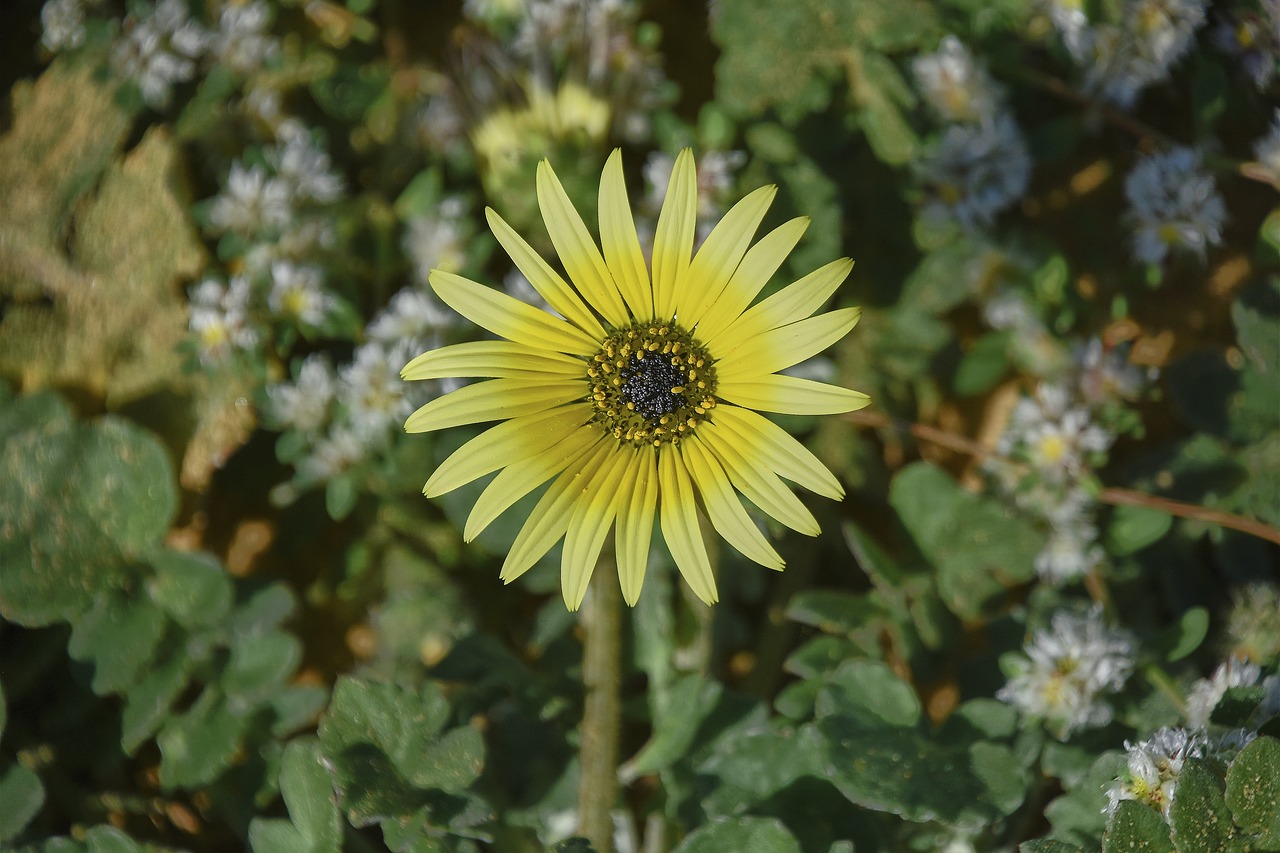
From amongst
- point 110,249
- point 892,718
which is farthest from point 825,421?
point 110,249

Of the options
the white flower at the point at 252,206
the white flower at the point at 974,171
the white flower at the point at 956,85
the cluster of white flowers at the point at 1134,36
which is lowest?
the white flower at the point at 252,206

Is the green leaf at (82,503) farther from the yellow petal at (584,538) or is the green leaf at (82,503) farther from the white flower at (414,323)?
the yellow petal at (584,538)

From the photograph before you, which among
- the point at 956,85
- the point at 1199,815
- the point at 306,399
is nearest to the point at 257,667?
the point at 306,399

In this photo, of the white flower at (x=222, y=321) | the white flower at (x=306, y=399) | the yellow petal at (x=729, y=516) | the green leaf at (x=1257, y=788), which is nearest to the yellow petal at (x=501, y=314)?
the yellow petal at (x=729, y=516)

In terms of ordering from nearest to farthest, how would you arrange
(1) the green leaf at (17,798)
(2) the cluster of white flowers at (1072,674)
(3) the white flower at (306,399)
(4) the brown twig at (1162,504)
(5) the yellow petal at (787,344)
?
(5) the yellow petal at (787,344)
(2) the cluster of white flowers at (1072,674)
(1) the green leaf at (17,798)
(4) the brown twig at (1162,504)
(3) the white flower at (306,399)

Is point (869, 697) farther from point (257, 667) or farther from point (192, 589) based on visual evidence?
point (192, 589)

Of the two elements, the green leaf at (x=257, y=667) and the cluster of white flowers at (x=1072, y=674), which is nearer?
the cluster of white flowers at (x=1072, y=674)
